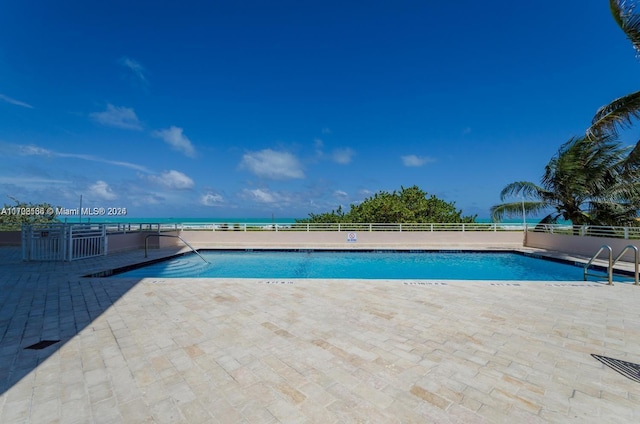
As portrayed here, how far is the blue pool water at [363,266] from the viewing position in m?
8.05

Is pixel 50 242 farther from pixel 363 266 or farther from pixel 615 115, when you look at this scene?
pixel 615 115

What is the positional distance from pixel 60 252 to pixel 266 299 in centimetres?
687

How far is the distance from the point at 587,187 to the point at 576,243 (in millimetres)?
2224

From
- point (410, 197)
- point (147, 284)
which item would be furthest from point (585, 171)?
point (147, 284)

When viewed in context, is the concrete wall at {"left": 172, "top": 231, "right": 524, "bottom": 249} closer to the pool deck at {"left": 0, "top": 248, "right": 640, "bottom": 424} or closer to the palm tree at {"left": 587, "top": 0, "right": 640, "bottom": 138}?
the palm tree at {"left": 587, "top": 0, "right": 640, "bottom": 138}

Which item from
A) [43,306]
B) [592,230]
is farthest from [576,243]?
[43,306]

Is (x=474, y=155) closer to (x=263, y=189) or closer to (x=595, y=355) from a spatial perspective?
(x=595, y=355)

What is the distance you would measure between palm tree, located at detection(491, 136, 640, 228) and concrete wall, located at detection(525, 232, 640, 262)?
107 cm

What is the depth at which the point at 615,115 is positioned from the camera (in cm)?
642

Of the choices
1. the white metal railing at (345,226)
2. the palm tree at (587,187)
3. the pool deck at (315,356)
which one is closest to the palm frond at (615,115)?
the palm tree at (587,187)

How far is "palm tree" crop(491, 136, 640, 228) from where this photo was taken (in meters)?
9.94

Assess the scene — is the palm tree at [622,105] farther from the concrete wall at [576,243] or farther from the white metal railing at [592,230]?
the white metal railing at [592,230]

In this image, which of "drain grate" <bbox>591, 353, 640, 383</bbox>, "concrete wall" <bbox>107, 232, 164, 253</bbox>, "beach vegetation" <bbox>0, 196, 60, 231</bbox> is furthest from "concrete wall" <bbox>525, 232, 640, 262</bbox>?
"beach vegetation" <bbox>0, 196, 60, 231</bbox>

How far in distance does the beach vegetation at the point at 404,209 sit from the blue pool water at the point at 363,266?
516 cm
